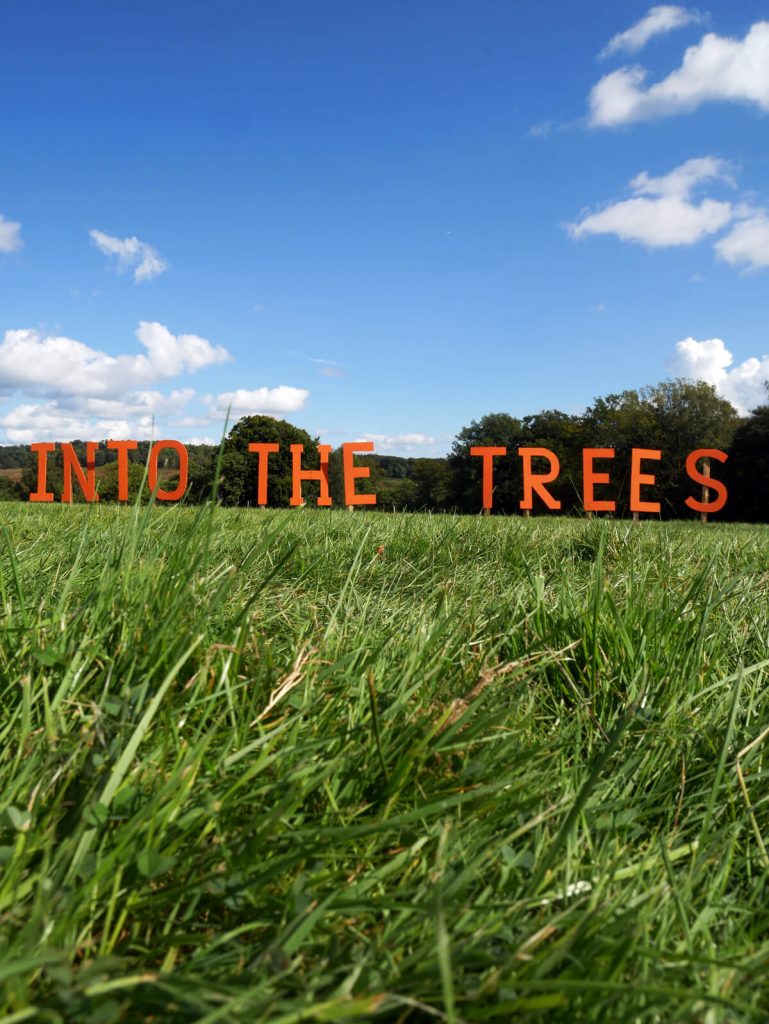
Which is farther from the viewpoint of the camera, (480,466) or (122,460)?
(480,466)

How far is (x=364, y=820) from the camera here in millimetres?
1391

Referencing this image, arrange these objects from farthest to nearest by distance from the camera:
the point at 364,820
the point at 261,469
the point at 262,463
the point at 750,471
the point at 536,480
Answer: the point at 750,471, the point at 261,469, the point at 262,463, the point at 536,480, the point at 364,820

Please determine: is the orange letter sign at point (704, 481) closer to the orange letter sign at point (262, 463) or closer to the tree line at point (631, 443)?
the orange letter sign at point (262, 463)

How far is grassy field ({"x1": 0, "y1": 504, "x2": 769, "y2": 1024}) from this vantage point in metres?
0.98

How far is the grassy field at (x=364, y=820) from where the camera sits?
0.98 m

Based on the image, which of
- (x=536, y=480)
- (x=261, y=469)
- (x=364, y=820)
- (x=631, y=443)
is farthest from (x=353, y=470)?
(x=631, y=443)

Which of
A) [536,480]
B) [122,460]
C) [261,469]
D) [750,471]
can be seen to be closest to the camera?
[536,480]

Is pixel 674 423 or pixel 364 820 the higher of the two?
pixel 674 423

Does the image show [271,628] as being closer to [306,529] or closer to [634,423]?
[306,529]

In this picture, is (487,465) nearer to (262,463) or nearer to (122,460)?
(262,463)

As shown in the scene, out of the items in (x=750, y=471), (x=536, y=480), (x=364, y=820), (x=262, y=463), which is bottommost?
(x=364, y=820)

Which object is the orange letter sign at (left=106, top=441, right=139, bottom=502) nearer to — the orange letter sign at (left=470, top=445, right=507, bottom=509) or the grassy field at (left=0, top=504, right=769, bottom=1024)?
the orange letter sign at (left=470, top=445, right=507, bottom=509)

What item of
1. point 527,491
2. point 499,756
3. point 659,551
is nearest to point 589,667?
point 499,756

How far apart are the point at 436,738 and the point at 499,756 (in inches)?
5.9
